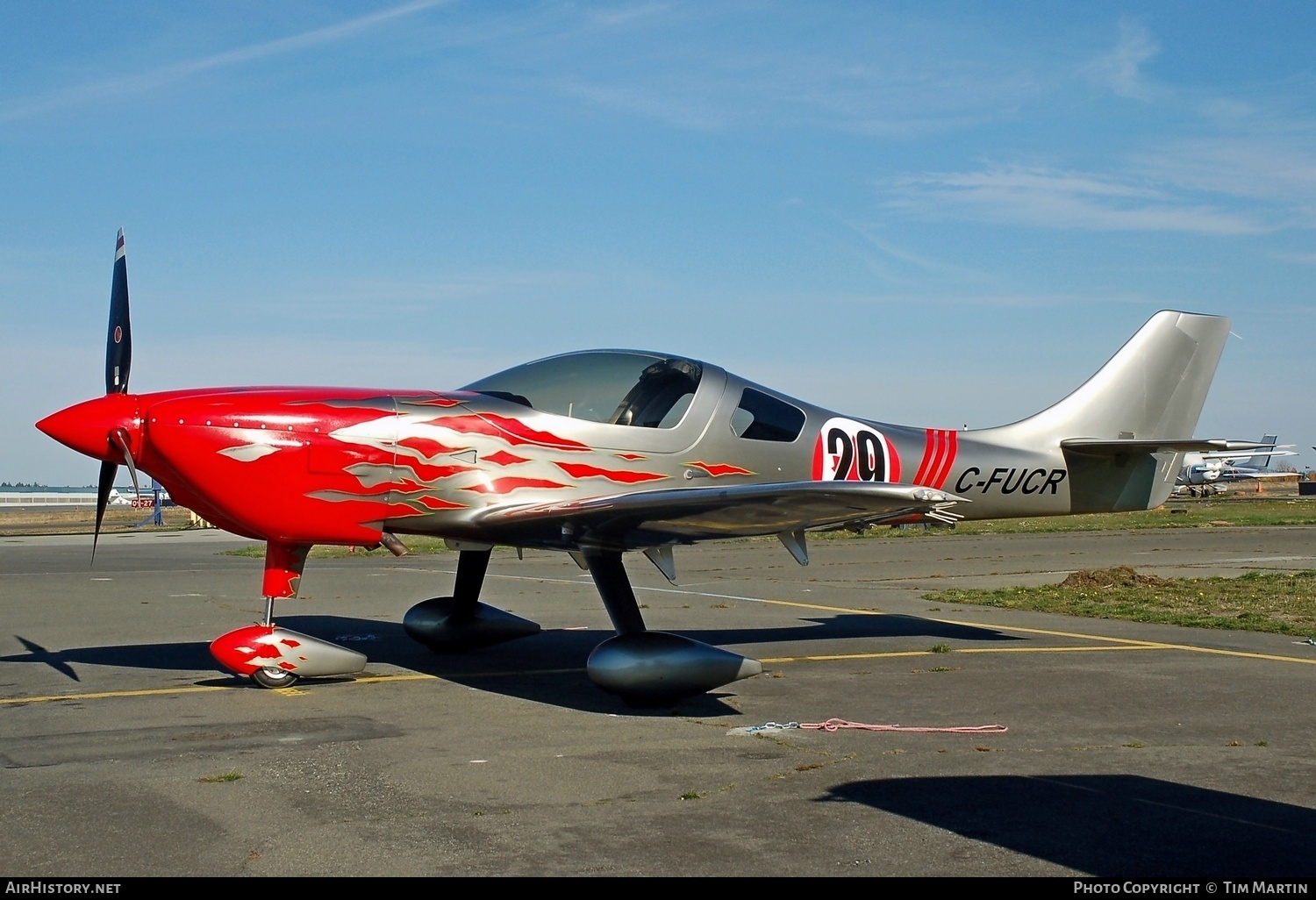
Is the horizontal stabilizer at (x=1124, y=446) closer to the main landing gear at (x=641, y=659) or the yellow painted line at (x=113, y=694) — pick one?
the main landing gear at (x=641, y=659)

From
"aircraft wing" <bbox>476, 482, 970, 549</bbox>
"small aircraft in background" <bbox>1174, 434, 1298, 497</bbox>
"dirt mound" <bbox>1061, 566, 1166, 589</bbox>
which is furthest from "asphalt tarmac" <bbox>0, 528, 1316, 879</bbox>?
"small aircraft in background" <bbox>1174, 434, 1298, 497</bbox>

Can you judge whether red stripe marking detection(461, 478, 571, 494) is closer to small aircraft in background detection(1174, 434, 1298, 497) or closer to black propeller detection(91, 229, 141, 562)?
black propeller detection(91, 229, 141, 562)

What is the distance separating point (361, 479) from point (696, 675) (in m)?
2.86

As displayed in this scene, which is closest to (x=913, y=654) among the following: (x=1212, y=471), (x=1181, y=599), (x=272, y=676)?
(x=272, y=676)

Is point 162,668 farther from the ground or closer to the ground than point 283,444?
closer to the ground

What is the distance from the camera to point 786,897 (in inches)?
158

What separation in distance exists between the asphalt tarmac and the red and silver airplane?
0.38 m

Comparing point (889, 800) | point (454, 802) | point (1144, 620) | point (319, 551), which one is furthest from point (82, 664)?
point (319, 551)

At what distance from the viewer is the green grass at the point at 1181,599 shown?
1276cm

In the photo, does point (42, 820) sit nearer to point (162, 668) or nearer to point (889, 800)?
point (889, 800)

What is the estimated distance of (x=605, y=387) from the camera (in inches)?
374

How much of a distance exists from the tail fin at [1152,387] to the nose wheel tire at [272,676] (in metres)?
7.77

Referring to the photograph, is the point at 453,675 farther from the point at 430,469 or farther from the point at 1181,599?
the point at 1181,599

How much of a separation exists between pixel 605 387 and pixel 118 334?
150 inches
